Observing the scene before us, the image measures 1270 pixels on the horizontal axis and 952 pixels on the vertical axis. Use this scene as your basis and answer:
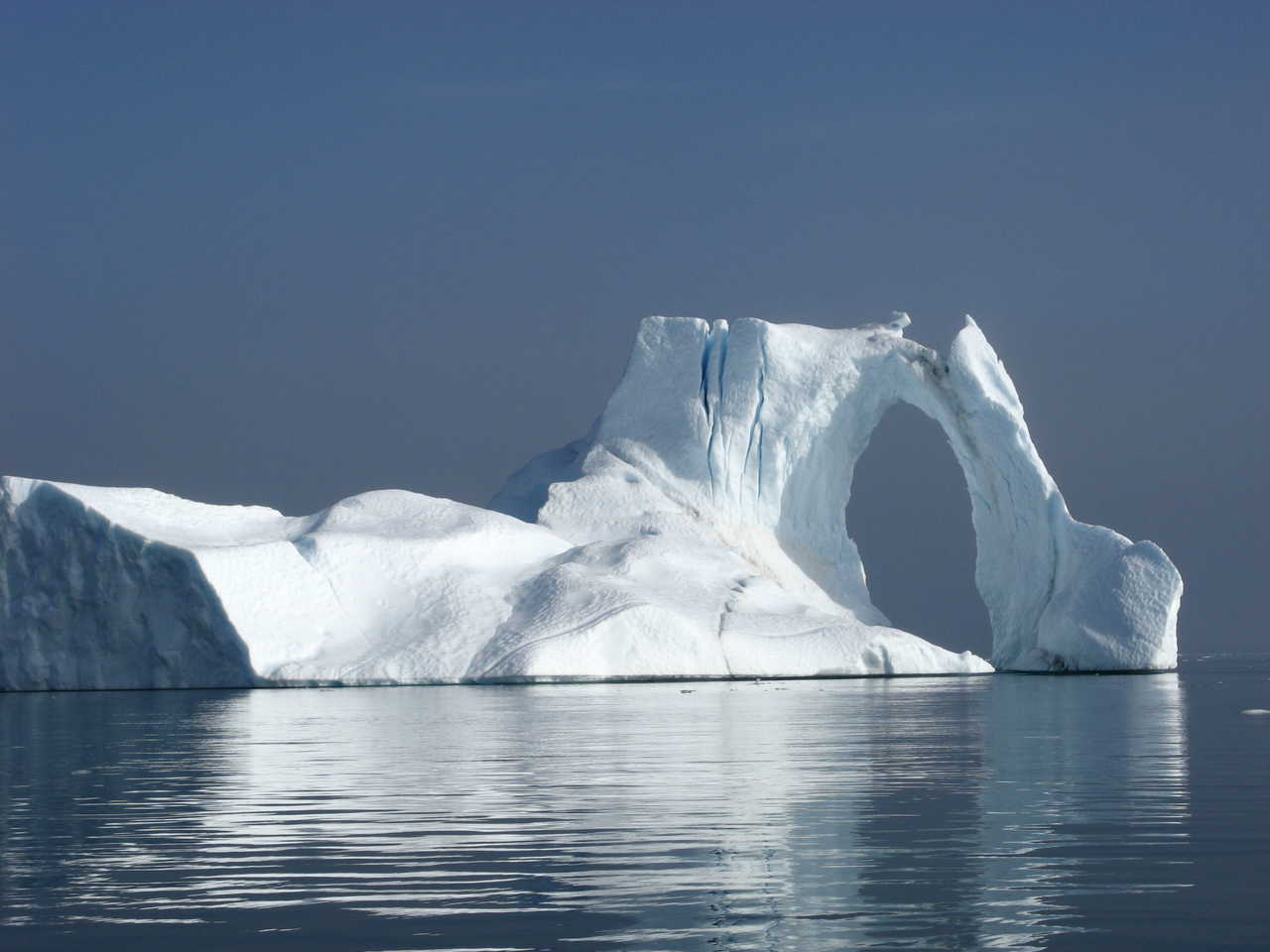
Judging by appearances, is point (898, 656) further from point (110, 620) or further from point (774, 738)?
point (774, 738)

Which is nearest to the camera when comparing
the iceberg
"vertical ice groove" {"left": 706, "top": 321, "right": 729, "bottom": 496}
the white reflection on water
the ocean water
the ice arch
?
the ocean water

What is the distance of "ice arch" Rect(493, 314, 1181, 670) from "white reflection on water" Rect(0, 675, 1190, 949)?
57.3 ft

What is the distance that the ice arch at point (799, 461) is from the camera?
1325 inches

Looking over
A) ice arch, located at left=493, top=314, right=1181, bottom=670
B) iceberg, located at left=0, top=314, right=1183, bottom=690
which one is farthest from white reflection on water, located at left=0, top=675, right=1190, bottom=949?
ice arch, located at left=493, top=314, right=1181, bottom=670

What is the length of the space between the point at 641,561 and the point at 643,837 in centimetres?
2273

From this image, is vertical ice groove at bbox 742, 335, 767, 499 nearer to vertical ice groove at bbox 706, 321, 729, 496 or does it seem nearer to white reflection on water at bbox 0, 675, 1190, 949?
vertical ice groove at bbox 706, 321, 729, 496

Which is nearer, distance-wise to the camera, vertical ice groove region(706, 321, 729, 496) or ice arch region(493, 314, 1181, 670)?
ice arch region(493, 314, 1181, 670)

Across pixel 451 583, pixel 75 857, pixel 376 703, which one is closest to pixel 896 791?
pixel 75 857

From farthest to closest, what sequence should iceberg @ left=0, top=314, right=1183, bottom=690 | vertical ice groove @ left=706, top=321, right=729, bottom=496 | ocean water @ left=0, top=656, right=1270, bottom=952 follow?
1. vertical ice groove @ left=706, top=321, right=729, bottom=496
2. iceberg @ left=0, top=314, right=1183, bottom=690
3. ocean water @ left=0, top=656, right=1270, bottom=952

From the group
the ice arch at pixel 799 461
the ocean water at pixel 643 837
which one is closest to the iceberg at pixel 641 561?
the ice arch at pixel 799 461

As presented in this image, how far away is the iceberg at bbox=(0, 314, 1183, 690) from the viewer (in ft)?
90.2

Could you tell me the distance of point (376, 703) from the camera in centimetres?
2206

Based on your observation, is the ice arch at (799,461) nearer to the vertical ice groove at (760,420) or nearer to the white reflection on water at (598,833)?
the vertical ice groove at (760,420)

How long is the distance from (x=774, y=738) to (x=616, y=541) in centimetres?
1746
